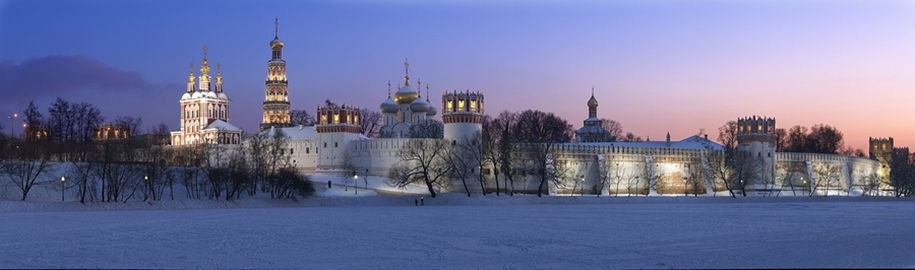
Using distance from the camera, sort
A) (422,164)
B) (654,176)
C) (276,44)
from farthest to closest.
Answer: (276,44) → (654,176) → (422,164)

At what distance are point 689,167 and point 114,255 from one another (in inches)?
2738

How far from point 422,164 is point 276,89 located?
4396 centimetres

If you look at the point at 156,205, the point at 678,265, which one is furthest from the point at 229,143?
the point at 678,265

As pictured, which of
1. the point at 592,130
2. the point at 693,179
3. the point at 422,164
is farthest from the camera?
the point at 592,130

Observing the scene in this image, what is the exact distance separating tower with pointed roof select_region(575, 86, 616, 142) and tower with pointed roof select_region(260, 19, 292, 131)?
32.9m

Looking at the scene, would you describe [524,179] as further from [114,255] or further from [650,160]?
[114,255]

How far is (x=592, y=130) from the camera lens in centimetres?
12581

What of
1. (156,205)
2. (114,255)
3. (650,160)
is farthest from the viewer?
(650,160)

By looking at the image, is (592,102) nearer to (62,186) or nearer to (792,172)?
(792,172)

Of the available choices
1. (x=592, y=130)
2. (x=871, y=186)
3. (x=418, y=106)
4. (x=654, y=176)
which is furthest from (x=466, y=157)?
(x=592, y=130)

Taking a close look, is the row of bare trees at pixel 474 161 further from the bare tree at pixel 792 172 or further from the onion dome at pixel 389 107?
the bare tree at pixel 792 172

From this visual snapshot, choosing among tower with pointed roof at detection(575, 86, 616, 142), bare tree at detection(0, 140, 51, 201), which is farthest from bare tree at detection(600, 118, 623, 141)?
bare tree at detection(0, 140, 51, 201)

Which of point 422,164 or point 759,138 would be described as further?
point 759,138

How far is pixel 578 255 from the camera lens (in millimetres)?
25406
